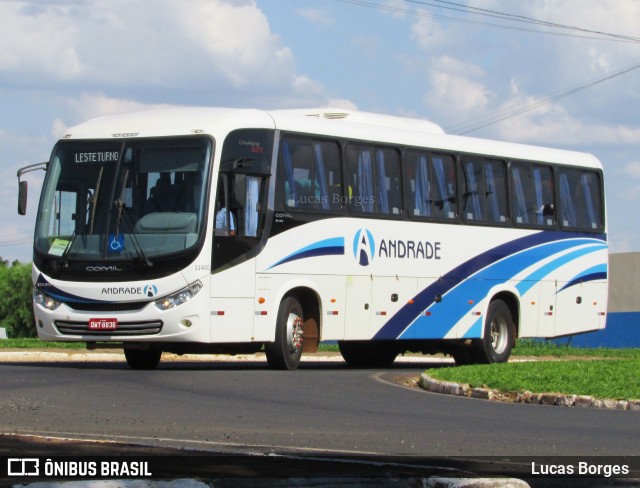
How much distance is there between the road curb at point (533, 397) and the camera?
1612 centimetres

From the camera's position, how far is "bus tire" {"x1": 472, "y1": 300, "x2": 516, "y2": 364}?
82.5 feet

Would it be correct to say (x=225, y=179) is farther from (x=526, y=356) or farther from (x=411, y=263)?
(x=526, y=356)

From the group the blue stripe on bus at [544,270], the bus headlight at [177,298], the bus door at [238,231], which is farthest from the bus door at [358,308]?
the blue stripe on bus at [544,270]

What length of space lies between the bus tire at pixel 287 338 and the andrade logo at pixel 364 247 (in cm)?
148

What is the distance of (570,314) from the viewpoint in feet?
88.4

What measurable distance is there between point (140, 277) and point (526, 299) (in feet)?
29.3

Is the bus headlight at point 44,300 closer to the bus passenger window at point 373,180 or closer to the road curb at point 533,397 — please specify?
the bus passenger window at point 373,180

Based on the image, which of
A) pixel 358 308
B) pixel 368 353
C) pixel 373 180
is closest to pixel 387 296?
pixel 358 308

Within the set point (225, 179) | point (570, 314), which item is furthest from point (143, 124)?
point (570, 314)

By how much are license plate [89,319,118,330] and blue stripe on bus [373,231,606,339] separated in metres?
4.74

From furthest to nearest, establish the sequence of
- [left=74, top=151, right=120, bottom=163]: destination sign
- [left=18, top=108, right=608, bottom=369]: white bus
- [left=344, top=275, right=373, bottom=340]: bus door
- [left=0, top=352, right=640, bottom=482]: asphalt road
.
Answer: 1. [left=344, top=275, right=373, bottom=340]: bus door
2. [left=74, top=151, right=120, bottom=163]: destination sign
3. [left=18, top=108, right=608, bottom=369]: white bus
4. [left=0, top=352, right=640, bottom=482]: asphalt road

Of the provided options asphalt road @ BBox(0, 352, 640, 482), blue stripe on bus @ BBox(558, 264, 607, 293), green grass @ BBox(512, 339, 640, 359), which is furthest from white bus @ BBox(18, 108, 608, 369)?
green grass @ BBox(512, 339, 640, 359)

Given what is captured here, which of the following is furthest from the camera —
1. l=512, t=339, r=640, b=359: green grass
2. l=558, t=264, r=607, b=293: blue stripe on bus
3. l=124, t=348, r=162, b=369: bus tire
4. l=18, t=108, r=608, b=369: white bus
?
l=512, t=339, r=640, b=359: green grass

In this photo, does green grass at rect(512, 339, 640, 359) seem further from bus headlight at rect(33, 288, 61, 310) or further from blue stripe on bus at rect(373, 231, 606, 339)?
bus headlight at rect(33, 288, 61, 310)
